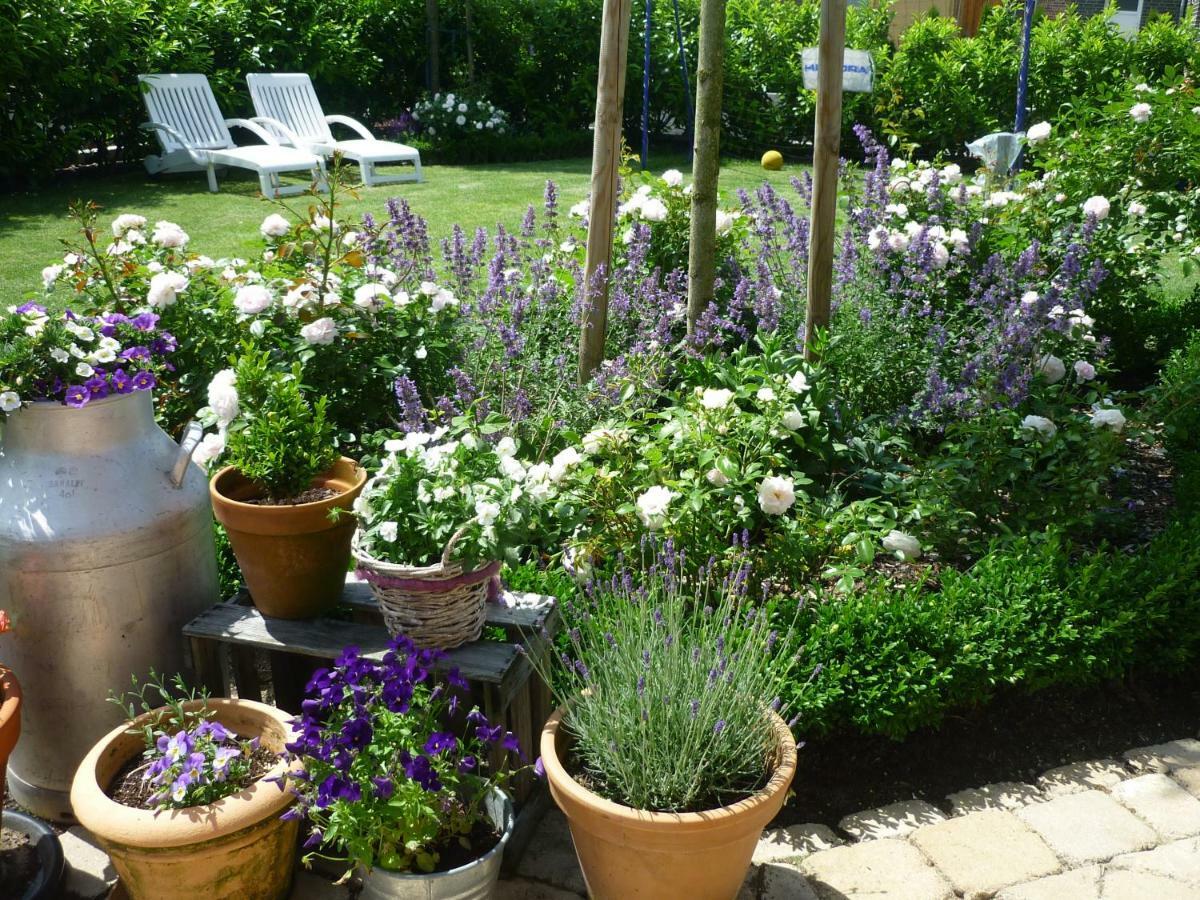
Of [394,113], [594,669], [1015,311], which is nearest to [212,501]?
[594,669]

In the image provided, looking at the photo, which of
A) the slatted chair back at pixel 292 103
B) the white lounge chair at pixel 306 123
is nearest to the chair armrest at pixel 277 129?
the white lounge chair at pixel 306 123

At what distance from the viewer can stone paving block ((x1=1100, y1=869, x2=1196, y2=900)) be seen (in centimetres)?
250

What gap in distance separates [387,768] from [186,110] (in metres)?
10.3

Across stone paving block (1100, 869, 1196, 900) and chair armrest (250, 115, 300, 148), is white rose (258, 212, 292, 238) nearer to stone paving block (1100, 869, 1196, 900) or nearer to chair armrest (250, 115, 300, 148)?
stone paving block (1100, 869, 1196, 900)

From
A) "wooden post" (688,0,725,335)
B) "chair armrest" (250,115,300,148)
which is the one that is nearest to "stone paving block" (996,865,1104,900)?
"wooden post" (688,0,725,335)

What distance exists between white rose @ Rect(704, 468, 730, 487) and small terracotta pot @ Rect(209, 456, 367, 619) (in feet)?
3.28

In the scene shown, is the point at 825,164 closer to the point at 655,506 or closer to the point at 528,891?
the point at 655,506

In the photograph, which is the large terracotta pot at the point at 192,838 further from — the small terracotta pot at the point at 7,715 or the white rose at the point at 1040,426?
the white rose at the point at 1040,426

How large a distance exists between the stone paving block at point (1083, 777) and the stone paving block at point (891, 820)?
34cm

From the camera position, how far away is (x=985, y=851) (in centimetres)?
264

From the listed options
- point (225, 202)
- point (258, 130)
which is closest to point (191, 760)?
point (225, 202)

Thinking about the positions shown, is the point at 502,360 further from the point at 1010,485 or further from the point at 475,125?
the point at 475,125

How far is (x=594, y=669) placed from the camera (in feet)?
8.57

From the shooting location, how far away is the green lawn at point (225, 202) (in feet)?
26.3
